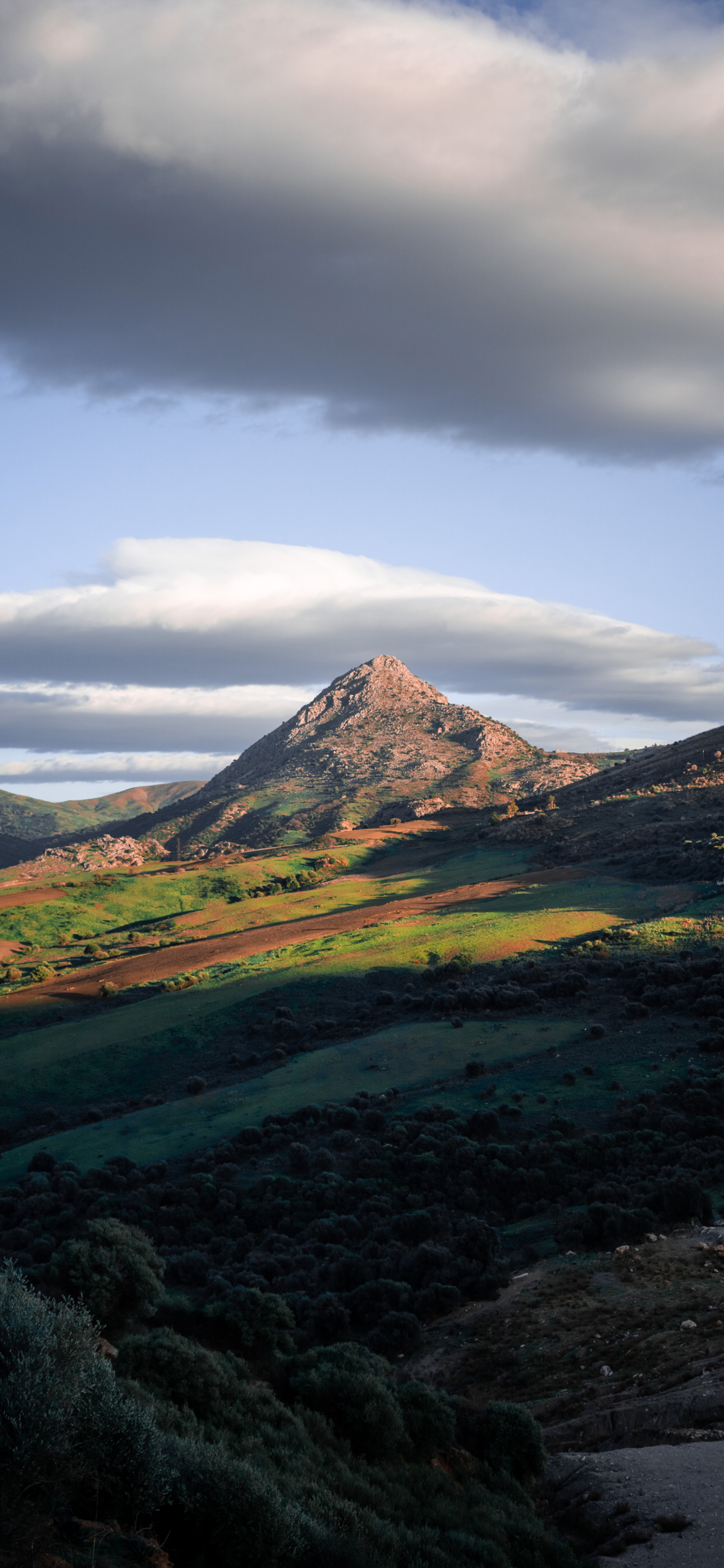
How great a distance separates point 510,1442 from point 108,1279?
9808 millimetres

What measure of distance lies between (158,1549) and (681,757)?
13414 cm

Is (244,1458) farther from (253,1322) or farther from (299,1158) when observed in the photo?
(299,1158)

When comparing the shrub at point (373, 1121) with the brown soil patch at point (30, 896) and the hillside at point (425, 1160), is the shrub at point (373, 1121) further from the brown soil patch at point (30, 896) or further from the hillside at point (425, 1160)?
the brown soil patch at point (30, 896)

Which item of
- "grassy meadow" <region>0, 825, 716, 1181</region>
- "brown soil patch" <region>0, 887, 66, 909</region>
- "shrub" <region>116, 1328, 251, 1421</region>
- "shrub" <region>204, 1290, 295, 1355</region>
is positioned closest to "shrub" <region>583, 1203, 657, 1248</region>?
"grassy meadow" <region>0, 825, 716, 1181</region>

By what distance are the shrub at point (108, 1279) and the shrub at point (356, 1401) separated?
14.6 feet

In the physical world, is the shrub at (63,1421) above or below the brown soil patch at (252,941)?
above

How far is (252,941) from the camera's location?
78188 millimetres

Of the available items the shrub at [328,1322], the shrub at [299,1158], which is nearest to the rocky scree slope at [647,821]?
the shrub at [299,1158]

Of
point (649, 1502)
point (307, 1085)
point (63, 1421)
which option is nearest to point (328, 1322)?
point (649, 1502)

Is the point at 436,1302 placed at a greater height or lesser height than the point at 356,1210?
lesser

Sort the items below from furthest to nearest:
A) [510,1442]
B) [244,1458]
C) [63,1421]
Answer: [510,1442]
[244,1458]
[63,1421]

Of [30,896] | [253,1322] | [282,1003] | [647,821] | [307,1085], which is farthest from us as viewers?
[30,896]

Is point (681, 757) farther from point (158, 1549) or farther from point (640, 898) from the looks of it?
point (158, 1549)

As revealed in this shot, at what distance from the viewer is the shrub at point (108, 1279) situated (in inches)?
832
